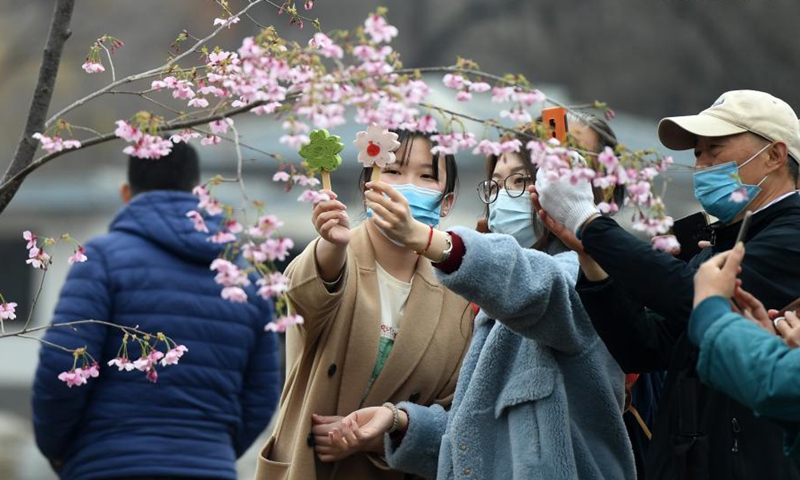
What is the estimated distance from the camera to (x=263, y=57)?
124 inches

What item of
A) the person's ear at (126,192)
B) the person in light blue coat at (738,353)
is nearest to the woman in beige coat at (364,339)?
the person in light blue coat at (738,353)

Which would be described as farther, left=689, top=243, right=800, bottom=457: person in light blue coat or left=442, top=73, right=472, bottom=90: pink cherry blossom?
left=442, top=73, right=472, bottom=90: pink cherry blossom

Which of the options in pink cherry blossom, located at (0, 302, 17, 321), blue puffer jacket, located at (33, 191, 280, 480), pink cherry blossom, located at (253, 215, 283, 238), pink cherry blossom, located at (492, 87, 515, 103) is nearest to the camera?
pink cherry blossom, located at (253, 215, 283, 238)

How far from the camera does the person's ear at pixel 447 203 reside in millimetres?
4469

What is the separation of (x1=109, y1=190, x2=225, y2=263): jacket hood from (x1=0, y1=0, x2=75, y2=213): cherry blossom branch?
6.26 ft

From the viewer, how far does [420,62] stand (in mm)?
25297

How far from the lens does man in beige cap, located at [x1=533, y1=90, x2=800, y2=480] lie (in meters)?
3.60

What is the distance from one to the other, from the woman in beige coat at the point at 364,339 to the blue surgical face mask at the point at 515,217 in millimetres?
202

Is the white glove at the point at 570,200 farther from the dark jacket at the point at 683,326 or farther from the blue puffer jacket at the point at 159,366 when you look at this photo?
the blue puffer jacket at the point at 159,366

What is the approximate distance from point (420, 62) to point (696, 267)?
21671 mm

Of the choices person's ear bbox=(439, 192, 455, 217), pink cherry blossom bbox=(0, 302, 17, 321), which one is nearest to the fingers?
person's ear bbox=(439, 192, 455, 217)

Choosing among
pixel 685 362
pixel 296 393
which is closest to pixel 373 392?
pixel 296 393

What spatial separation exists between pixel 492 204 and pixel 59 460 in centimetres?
188

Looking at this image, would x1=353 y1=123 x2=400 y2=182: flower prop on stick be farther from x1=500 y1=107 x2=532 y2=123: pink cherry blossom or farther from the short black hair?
the short black hair
